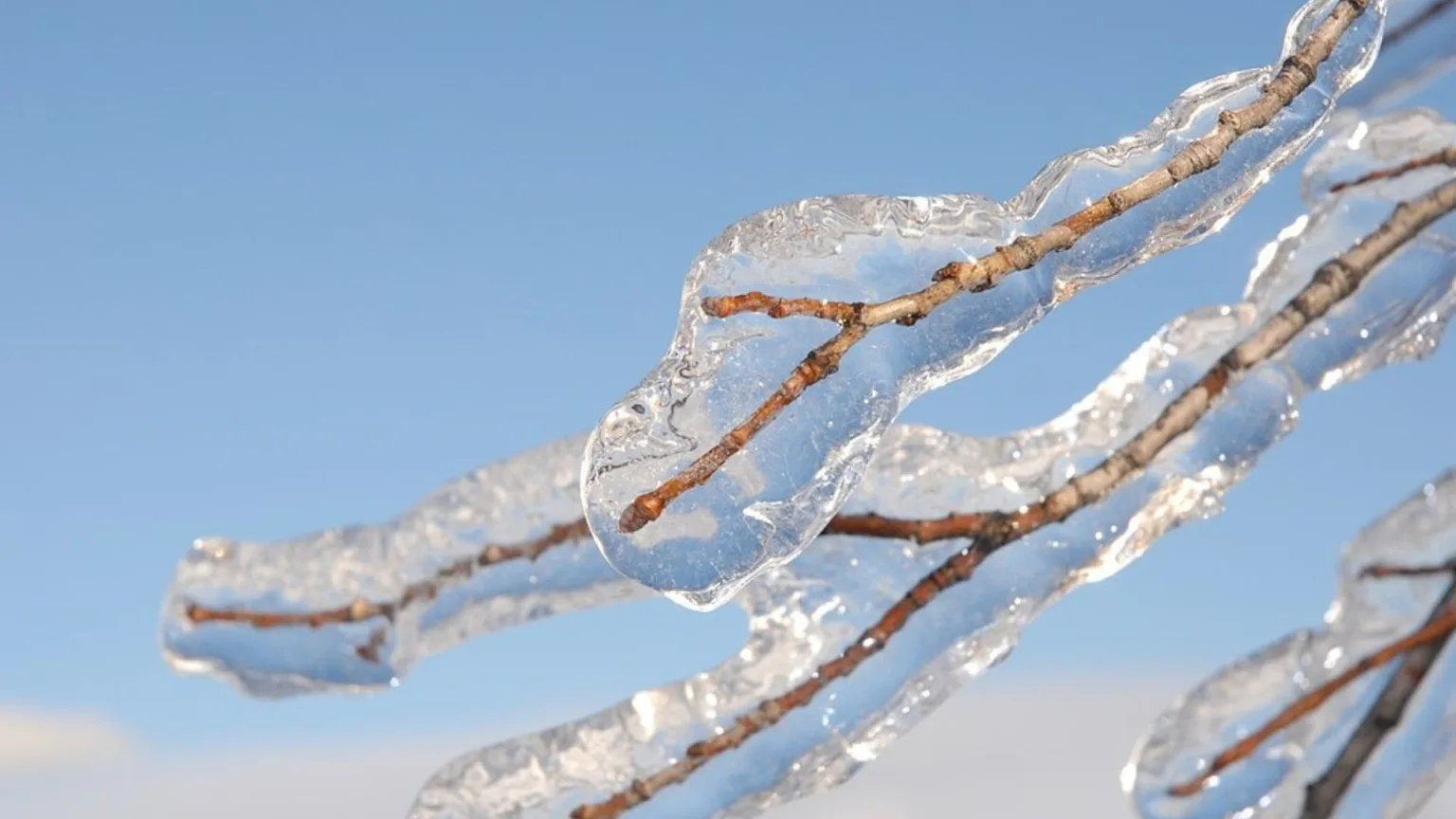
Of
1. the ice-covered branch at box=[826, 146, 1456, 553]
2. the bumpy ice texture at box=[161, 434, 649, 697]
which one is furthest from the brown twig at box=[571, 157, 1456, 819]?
the bumpy ice texture at box=[161, 434, 649, 697]

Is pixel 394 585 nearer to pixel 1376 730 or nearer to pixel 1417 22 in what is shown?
pixel 1376 730

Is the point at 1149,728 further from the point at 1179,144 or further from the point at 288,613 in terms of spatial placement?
the point at 288,613

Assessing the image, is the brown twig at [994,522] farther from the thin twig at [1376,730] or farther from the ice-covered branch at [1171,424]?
the thin twig at [1376,730]

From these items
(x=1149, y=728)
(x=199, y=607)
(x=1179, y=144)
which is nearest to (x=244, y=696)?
(x=199, y=607)

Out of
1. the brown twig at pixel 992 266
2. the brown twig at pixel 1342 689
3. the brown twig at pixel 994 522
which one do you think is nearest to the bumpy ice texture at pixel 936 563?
the brown twig at pixel 994 522

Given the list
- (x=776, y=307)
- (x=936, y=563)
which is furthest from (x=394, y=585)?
(x=776, y=307)

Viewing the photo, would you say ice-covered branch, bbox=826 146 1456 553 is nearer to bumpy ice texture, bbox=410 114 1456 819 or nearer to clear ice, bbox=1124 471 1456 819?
bumpy ice texture, bbox=410 114 1456 819
